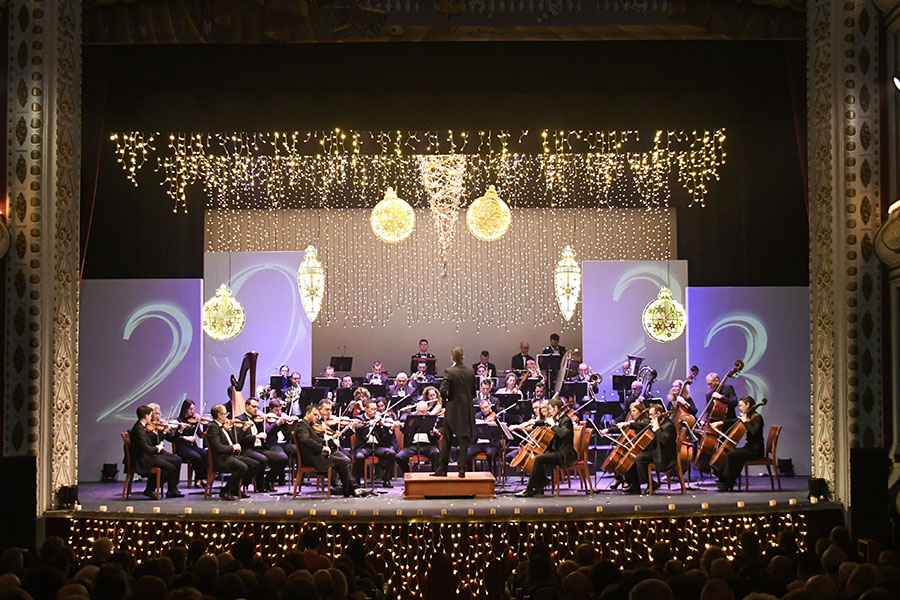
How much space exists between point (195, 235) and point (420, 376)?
4.06 meters

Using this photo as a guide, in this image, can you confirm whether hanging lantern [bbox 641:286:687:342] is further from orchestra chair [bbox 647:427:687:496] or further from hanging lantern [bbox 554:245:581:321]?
orchestra chair [bbox 647:427:687:496]

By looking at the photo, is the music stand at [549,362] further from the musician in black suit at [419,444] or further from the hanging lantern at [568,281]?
the musician in black suit at [419,444]

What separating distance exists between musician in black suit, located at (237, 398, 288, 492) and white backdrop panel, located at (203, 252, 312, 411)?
2830mm

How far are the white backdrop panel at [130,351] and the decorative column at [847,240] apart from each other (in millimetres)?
7961

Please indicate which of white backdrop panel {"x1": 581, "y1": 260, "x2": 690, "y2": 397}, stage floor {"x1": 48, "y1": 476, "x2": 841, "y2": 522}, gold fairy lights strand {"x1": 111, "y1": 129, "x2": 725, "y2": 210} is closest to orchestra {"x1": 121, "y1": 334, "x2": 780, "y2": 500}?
stage floor {"x1": 48, "y1": 476, "x2": 841, "y2": 522}

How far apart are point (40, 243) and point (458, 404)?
4.65 m

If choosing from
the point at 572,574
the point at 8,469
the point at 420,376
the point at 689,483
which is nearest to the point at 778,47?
the point at 689,483

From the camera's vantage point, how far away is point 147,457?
11617mm

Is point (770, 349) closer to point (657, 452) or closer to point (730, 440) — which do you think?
point (730, 440)

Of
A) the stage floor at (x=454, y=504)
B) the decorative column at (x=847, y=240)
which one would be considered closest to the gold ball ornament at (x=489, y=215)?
the stage floor at (x=454, y=504)

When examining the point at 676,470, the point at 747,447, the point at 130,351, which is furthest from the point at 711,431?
the point at 130,351

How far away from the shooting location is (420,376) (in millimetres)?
14047

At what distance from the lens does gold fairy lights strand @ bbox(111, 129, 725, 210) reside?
13.3 metres

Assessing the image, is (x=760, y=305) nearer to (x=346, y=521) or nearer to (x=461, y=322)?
(x=461, y=322)
